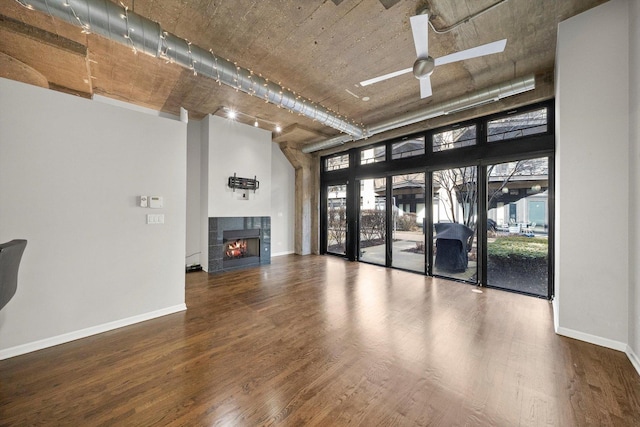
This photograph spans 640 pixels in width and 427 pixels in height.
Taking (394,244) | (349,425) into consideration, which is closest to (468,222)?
(394,244)

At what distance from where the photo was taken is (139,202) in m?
2.85

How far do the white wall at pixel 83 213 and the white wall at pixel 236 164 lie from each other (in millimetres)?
2158

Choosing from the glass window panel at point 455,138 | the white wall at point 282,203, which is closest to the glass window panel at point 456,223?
the glass window panel at point 455,138

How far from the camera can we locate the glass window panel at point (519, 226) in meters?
Answer: 3.80

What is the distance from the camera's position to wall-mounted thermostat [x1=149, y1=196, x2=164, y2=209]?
2918mm

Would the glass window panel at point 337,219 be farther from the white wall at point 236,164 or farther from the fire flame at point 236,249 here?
the fire flame at point 236,249

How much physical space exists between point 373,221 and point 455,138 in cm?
268

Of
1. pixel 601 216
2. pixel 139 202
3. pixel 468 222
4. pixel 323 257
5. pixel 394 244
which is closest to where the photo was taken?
pixel 601 216

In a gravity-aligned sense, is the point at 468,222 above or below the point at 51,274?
above

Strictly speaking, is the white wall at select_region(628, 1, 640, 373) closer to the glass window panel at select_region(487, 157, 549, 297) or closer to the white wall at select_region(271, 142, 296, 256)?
the glass window panel at select_region(487, 157, 549, 297)

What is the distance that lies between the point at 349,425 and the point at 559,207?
3.22 m

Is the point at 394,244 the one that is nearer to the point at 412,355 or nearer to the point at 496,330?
the point at 496,330

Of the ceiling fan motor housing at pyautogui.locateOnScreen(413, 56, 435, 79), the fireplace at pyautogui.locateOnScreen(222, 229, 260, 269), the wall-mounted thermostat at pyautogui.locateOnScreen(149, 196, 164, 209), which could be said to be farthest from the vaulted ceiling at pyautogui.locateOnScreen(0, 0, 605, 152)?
the fireplace at pyautogui.locateOnScreen(222, 229, 260, 269)

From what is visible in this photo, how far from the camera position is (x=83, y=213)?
8.27 ft
